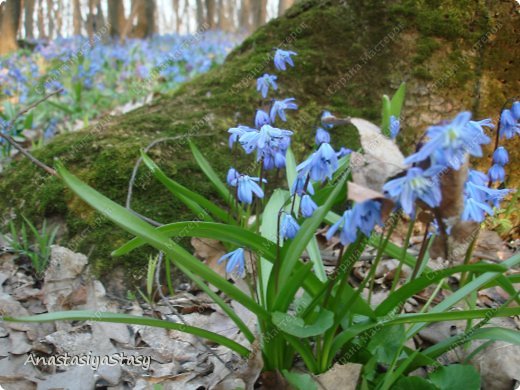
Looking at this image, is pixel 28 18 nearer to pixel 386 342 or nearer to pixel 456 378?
pixel 386 342

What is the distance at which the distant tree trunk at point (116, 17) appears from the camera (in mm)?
15688

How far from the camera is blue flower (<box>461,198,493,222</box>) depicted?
1.30m

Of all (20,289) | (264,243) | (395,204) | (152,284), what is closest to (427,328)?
(264,243)

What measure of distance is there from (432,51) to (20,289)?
9.02 feet

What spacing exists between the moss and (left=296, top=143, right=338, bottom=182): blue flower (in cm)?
134

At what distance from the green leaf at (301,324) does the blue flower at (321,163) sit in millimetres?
413

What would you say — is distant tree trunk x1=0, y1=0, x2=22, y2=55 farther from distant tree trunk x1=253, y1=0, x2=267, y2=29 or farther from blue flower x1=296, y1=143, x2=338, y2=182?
blue flower x1=296, y1=143, x2=338, y2=182

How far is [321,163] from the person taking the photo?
5.10 ft

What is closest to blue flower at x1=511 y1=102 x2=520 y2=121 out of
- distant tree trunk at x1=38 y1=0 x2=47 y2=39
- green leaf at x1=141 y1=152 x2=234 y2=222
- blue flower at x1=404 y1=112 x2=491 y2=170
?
blue flower at x1=404 y1=112 x2=491 y2=170

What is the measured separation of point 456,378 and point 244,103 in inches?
86.5

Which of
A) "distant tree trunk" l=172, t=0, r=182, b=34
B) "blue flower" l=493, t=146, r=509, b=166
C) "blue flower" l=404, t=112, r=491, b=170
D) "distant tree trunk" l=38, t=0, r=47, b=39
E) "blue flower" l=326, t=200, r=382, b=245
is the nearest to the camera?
"blue flower" l=404, t=112, r=491, b=170

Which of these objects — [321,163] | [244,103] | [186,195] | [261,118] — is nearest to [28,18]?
[244,103]

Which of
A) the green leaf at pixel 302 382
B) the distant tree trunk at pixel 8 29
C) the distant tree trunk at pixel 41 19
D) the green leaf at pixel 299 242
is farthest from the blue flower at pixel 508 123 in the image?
the distant tree trunk at pixel 41 19

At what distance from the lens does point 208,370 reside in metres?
1.98
